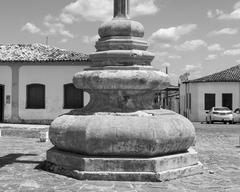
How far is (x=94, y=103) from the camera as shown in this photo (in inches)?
266

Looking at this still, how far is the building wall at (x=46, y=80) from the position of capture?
24172 mm

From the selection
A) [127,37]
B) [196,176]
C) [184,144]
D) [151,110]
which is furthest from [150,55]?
[196,176]

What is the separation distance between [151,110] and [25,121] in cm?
1848

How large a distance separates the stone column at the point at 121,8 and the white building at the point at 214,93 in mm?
26320

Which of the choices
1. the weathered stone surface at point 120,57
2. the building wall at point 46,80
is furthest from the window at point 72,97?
the weathered stone surface at point 120,57

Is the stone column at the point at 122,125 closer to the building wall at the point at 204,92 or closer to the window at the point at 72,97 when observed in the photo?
the window at the point at 72,97

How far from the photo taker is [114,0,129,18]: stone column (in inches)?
274

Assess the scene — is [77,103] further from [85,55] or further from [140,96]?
[140,96]

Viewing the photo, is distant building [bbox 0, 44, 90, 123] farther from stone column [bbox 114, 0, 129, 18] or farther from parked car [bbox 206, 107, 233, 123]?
stone column [bbox 114, 0, 129, 18]

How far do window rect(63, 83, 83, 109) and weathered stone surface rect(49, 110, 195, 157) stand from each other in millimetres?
17753

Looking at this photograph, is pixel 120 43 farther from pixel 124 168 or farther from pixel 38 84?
pixel 38 84

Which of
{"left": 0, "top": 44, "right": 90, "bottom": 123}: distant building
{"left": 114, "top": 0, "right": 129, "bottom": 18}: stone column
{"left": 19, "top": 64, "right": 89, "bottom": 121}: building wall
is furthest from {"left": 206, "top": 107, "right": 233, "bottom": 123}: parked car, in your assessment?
{"left": 114, "top": 0, "right": 129, "bottom": 18}: stone column

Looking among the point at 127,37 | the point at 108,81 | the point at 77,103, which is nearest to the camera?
the point at 108,81

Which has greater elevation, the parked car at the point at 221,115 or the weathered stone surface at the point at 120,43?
the weathered stone surface at the point at 120,43
